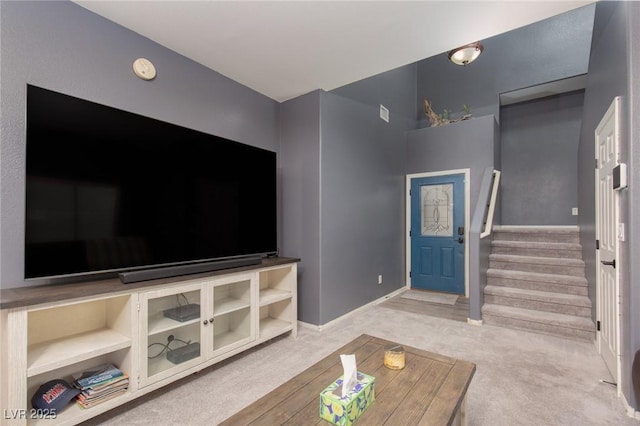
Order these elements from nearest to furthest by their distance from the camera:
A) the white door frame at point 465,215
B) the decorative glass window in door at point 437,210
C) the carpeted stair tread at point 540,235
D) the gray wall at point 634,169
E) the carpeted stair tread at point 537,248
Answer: the gray wall at point 634,169
the carpeted stair tread at point 537,248
the carpeted stair tread at point 540,235
the white door frame at point 465,215
the decorative glass window in door at point 437,210

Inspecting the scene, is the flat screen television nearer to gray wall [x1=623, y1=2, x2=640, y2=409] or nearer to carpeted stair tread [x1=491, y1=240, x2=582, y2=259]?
gray wall [x1=623, y1=2, x2=640, y2=409]

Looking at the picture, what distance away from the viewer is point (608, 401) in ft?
6.61

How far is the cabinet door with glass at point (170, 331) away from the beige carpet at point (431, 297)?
336 cm

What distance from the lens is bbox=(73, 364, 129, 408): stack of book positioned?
1.72 meters

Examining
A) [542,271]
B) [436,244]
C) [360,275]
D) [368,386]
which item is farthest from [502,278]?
[368,386]

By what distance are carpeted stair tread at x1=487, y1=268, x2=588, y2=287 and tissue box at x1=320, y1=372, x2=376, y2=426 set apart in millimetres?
3389

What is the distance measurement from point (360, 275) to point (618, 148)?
9.20 ft

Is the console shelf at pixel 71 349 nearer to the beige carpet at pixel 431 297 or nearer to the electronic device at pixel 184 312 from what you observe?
the electronic device at pixel 184 312

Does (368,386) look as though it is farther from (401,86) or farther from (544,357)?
(401,86)

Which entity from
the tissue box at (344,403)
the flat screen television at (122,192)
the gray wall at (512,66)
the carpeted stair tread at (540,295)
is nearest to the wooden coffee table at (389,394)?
the tissue box at (344,403)

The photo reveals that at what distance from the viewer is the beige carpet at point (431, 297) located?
443cm

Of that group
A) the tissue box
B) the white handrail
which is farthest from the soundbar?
the white handrail

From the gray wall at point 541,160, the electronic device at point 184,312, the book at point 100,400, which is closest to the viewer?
the book at point 100,400

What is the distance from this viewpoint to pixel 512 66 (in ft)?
17.2
